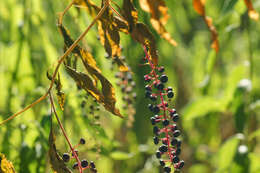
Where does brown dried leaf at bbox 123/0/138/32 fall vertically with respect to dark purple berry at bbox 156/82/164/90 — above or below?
above

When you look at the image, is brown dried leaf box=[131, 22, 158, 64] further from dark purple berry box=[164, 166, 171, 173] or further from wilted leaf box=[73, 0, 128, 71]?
dark purple berry box=[164, 166, 171, 173]

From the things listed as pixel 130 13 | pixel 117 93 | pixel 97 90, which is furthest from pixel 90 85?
pixel 117 93

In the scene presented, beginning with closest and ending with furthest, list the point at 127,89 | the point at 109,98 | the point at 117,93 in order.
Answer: the point at 109,98 < the point at 127,89 < the point at 117,93

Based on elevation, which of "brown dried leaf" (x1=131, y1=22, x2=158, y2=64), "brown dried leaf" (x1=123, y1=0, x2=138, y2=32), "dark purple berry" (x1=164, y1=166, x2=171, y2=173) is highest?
"brown dried leaf" (x1=123, y1=0, x2=138, y2=32)

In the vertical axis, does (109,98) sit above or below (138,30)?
below

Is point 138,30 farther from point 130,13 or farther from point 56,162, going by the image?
point 56,162

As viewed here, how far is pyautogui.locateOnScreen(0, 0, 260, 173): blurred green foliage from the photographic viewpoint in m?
1.12

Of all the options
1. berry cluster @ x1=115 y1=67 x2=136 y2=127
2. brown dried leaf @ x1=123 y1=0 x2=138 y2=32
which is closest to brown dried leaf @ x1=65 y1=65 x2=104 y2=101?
brown dried leaf @ x1=123 y1=0 x2=138 y2=32

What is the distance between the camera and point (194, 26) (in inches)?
99.2

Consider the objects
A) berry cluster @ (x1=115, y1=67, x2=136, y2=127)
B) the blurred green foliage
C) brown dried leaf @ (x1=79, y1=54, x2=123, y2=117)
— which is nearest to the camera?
brown dried leaf @ (x1=79, y1=54, x2=123, y2=117)

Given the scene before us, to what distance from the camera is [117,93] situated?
4.62 ft

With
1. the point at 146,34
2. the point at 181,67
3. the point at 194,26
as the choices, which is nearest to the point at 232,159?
the point at 146,34

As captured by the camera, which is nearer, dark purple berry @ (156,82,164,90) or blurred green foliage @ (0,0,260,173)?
dark purple berry @ (156,82,164,90)

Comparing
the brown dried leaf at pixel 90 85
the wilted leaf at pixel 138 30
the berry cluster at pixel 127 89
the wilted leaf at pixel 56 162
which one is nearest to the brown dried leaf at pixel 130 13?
the wilted leaf at pixel 138 30
